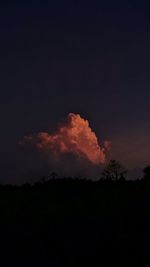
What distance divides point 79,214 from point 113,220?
9.06 ft

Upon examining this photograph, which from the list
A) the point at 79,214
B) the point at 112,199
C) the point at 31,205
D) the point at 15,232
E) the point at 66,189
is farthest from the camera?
the point at 66,189

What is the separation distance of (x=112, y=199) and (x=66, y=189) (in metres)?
17.9

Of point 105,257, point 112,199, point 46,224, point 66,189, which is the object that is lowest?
point 105,257

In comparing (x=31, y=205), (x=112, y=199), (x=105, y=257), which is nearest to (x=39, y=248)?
(x=105, y=257)

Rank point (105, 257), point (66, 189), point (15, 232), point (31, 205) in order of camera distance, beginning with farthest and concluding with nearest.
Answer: point (66, 189) < point (31, 205) < point (15, 232) < point (105, 257)

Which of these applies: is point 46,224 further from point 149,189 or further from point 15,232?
point 149,189

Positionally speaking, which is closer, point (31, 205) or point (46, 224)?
point (46, 224)

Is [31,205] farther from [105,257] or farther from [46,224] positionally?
[105,257]

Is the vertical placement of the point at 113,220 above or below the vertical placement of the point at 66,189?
below

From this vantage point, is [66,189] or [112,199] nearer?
[112,199]

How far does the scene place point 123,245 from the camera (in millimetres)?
27969

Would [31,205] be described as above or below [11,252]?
above

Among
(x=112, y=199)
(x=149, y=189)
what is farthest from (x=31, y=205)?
(x=149, y=189)

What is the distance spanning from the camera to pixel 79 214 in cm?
3309
